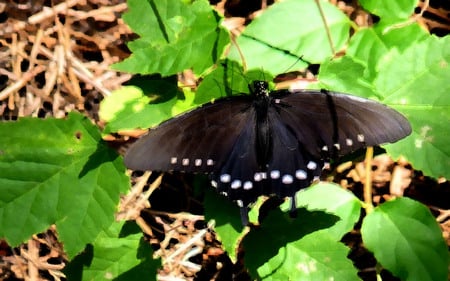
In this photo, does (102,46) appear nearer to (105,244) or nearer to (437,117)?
(105,244)

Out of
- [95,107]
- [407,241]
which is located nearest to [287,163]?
[407,241]

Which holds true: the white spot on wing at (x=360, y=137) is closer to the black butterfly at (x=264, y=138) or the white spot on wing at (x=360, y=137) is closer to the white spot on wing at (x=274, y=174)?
the black butterfly at (x=264, y=138)

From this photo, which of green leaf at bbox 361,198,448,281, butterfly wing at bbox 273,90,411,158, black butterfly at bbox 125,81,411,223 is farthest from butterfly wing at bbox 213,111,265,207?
green leaf at bbox 361,198,448,281

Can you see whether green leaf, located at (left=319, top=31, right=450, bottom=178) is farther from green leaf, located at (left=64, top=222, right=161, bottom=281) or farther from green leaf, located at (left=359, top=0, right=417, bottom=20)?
green leaf, located at (left=64, top=222, right=161, bottom=281)

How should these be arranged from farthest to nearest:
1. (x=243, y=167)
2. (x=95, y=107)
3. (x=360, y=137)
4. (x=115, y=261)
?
(x=95, y=107) → (x=115, y=261) → (x=243, y=167) → (x=360, y=137)

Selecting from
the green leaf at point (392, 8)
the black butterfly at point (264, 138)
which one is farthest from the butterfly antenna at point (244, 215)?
the green leaf at point (392, 8)

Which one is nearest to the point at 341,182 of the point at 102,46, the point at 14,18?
the point at 102,46

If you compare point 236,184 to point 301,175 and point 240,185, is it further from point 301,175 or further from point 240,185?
point 301,175
